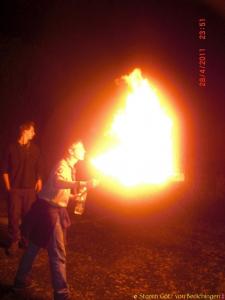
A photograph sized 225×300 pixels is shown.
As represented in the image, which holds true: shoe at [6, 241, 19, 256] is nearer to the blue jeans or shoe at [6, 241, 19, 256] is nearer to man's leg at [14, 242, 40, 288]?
man's leg at [14, 242, 40, 288]

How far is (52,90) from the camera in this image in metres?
13.1

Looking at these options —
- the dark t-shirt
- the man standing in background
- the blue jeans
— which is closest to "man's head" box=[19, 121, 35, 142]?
the man standing in background

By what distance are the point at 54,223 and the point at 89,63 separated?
9.99 m

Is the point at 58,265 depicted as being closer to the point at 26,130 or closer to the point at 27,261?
the point at 27,261

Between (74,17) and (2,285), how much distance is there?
11.2 metres

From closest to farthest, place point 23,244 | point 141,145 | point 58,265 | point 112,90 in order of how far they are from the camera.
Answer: point 58,265, point 23,244, point 141,145, point 112,90

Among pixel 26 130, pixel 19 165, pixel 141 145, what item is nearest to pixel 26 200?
pixel 19 165

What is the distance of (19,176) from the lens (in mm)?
6004

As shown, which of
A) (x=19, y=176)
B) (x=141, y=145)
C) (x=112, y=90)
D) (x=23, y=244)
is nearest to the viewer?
(x=19, y=176)

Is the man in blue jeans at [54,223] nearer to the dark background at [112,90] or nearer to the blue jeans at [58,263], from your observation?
the blue jeans at [58,263]

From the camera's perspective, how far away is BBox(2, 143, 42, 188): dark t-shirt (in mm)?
6004

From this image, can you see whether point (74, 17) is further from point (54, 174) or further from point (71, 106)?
point (54, 174)

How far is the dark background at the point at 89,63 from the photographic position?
40.6ft

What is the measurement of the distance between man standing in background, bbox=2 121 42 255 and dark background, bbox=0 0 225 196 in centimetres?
621
